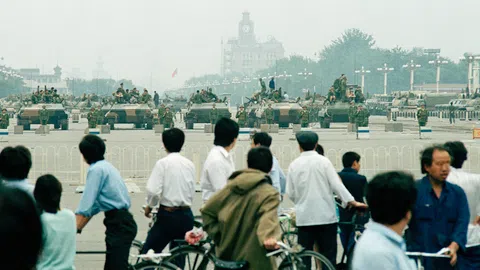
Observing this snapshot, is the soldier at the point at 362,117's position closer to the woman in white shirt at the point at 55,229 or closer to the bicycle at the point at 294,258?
the bicycle at the point at 294,258

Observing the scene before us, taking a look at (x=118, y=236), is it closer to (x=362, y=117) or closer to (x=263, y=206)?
(x=263, y=206)

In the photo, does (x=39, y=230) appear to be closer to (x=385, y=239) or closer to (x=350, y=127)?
(x=385, y=239)

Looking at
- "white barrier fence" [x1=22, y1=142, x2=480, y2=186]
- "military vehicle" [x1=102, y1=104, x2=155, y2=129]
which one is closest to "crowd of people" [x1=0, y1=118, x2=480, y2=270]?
"white barrier fence" [x1=22, y1=142, x2=480, y2=186]

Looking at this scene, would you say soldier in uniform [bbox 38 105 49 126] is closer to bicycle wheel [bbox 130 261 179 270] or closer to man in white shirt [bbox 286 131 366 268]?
man in white shirt [bbox 286 131 366 268]

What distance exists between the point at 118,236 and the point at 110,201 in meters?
0.28

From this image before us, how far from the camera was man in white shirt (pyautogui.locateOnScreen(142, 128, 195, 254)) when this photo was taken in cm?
836

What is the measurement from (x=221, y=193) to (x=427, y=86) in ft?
468

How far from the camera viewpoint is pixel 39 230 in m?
2.63

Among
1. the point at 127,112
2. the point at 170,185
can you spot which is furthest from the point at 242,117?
the point at 170,185

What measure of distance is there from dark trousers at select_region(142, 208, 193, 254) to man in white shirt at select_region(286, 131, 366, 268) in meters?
0.97

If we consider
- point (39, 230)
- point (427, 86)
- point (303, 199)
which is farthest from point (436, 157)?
point (427, 86)

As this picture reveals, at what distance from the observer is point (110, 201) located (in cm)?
763

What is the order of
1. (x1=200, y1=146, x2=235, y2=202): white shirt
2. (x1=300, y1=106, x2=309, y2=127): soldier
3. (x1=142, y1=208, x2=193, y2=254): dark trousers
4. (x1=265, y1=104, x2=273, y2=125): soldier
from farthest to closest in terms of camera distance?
(x1=265, y1=104, x2=273, y2=125): soldier
(x1=300, y1=106, x2=309, y2=127): soldier
(x1=142, y1=208, x2=193, y2=254): dark trousers
(x1=200, y1=146, x2=235, y2=202): white shirt

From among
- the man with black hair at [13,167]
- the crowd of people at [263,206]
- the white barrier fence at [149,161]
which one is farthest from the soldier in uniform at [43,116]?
the man with black hair at [13,167]
